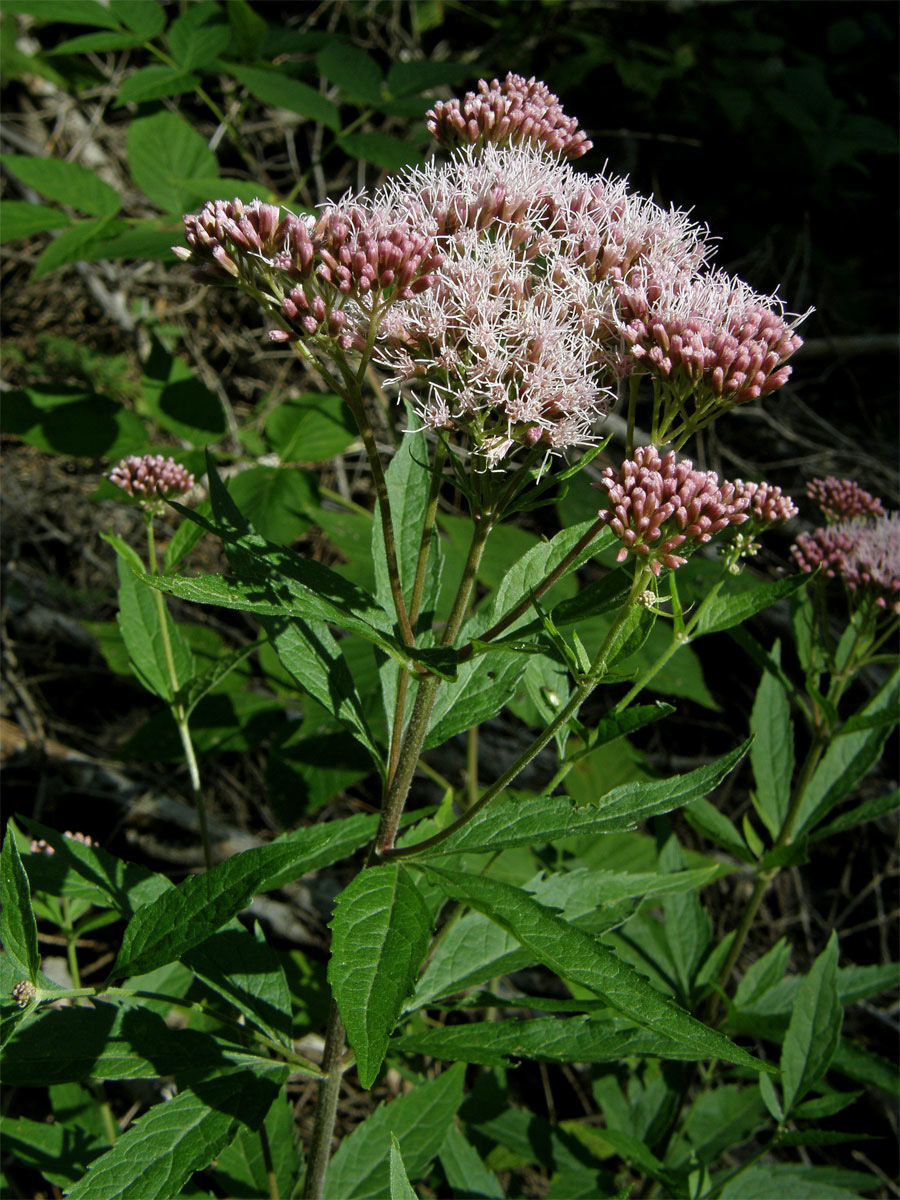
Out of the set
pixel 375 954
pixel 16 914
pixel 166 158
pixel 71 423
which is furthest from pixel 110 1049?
pixel 166 158

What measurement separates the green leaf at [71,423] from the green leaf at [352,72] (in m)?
1.47

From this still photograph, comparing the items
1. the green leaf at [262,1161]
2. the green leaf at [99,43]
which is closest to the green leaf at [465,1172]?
the green leaf at [262,1161]

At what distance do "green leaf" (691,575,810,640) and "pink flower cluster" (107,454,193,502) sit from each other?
1424 mm

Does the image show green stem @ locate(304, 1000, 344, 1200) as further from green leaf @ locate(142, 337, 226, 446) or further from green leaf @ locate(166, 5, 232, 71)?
green leaf @ locate(166, 5, 232, 71)

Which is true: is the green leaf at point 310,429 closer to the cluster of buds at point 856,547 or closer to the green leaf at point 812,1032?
the cluster of buds at point 856,547

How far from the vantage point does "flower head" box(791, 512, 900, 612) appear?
7.93ft

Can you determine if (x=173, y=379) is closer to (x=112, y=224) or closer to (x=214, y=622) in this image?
(x=112, y=224)

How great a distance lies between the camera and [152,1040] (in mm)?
1771

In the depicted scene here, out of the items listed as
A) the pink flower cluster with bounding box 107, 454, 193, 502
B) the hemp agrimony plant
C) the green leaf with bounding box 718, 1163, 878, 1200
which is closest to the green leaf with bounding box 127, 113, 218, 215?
the pink flower cluster with bounding box 107, 454, 193, 502

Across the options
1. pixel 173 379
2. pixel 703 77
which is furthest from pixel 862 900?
pixel 703 77

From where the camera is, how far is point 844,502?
2.63 metres

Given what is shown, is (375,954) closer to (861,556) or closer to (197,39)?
(861,556)

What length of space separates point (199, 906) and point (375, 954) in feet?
0.98

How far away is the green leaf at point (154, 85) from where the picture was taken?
3.09 meters
